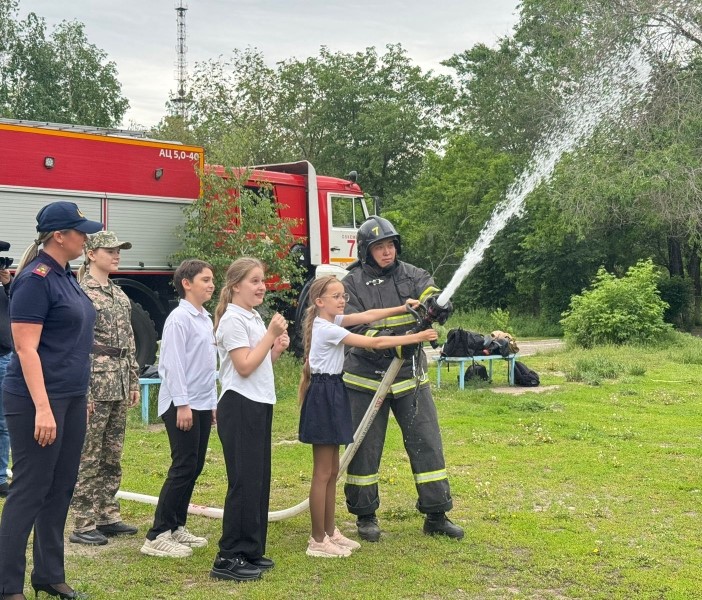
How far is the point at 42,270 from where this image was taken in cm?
451

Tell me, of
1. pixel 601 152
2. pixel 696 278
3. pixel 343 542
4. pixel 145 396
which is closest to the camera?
pixel 343 542

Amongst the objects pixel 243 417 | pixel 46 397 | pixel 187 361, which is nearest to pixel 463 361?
pixel 187 361

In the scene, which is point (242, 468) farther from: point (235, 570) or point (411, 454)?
point (411, 454)

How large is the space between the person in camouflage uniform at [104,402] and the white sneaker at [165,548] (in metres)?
0.44

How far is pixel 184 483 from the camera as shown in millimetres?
5516

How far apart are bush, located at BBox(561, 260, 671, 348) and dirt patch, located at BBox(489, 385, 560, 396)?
23.4 ft

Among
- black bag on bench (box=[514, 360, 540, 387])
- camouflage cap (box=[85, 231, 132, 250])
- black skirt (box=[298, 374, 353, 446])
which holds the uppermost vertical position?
camouflage cap (box=[85, 231, 132, 250])

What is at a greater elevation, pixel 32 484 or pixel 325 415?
pixel 325 415

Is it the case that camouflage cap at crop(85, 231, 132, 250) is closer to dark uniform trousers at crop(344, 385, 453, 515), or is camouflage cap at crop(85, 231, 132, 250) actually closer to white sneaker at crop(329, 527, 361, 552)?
dark uniform trousers at crop(344, 385, 453, 515)

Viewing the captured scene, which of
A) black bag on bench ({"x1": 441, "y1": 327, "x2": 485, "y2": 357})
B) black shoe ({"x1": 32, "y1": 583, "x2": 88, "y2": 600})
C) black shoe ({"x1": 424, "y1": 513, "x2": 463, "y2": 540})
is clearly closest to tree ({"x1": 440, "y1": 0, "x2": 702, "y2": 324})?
black bag on bench ({"x1": 441, "y1": 327, "x2": 485, "y2": 357})

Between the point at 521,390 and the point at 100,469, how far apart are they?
8.43 metres

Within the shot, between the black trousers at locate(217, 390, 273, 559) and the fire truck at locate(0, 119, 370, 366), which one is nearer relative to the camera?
the black trousers at locate(217, 390, 273, 559)

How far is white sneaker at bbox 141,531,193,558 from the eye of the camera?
547 cm

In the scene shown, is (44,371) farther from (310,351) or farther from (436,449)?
(436,449)
